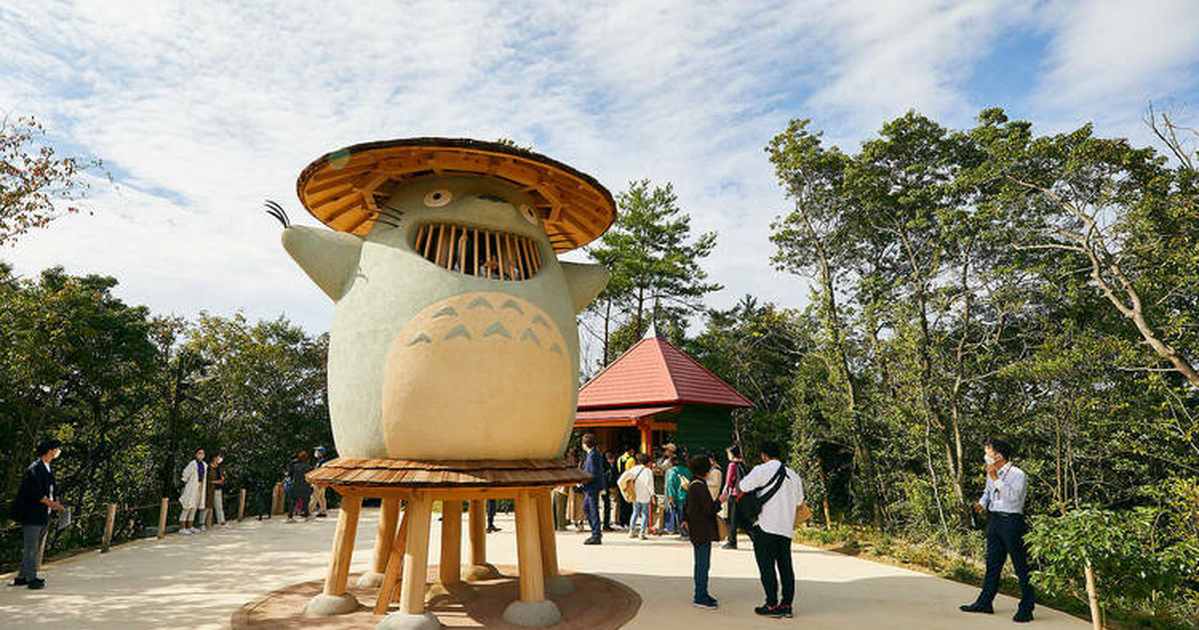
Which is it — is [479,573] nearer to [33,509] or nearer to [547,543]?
[547,543]

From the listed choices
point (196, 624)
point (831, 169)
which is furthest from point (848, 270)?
point (196, 624)

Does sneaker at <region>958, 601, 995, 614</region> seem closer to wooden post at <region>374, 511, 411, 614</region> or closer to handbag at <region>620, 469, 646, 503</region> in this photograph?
wooden post at <region>374, 511, 411, 614</region>

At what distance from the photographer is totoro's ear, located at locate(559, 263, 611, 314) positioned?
23.3 ft

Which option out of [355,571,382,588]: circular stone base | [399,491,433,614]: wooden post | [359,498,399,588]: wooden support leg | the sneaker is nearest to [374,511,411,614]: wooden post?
[399,491,433,614]: wooden post

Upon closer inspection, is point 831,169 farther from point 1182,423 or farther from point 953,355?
point 1182,423

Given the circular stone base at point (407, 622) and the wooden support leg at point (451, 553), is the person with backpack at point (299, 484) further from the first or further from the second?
the circular stone base at point (407, 622)

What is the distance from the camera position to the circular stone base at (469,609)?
556 cm

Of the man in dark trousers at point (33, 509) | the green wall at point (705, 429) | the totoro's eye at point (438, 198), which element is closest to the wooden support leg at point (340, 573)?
the totoro's eye at point (438, 198)

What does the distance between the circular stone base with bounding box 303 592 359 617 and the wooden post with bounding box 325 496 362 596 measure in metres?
0.06

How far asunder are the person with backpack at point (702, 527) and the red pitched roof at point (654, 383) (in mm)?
8815

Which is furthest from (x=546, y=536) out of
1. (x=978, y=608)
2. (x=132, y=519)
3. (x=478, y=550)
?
(x=132, y=519)

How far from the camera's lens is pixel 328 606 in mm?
5832

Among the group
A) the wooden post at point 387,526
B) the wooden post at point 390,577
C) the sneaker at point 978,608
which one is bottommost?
the sneaker at point 978,608

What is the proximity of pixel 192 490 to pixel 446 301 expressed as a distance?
10068 mm
